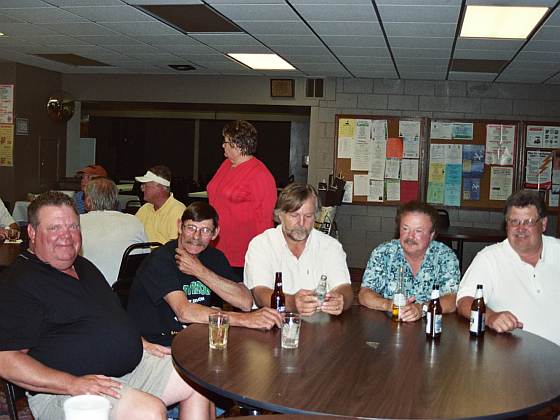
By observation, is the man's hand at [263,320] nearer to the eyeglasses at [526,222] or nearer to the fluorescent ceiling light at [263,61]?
the eyeglasses at [526,222]

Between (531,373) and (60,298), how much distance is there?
5.38 ft

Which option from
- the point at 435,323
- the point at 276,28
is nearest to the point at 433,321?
the point at 435,323

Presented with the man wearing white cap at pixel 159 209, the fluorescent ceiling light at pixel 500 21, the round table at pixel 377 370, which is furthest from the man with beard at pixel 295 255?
the fluorescent ceiling light at pixel 500 21

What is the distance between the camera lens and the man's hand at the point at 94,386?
7.87 ft

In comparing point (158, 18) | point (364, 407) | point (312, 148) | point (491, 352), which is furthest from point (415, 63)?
point (364, 407)

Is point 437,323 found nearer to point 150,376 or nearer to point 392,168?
point 150,376

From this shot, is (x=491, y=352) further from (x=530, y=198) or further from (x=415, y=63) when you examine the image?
(x=415, y=63)

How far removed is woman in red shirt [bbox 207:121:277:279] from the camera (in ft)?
16.5

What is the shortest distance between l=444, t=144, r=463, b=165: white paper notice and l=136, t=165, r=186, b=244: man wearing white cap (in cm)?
465

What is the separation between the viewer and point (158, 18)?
579 cm

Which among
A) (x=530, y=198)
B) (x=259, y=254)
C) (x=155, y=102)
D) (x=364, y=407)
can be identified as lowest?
(x=364, y=407)

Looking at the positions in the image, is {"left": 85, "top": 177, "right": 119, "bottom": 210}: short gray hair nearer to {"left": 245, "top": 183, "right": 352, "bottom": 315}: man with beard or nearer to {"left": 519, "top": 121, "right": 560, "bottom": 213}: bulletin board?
{"left": 245, "top": 183, "right": 352, "bottom": 315}: man with beard

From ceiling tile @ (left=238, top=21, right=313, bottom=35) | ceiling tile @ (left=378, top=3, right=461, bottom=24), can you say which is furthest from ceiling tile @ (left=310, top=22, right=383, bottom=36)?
ceiling tile @ (left=378, top=3, right=461, bottom=24)

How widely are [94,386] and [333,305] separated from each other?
3.75 feet
